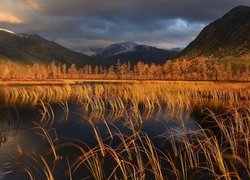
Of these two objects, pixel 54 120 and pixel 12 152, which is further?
pixel 54 120

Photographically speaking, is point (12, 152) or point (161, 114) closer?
point (12, 152)

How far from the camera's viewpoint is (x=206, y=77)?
169 metres

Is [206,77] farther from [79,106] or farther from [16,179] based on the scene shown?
[16,179]

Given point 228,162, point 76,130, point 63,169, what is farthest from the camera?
point 76,130

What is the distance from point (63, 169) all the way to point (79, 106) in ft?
88.5

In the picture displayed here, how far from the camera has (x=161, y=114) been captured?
34781 mm

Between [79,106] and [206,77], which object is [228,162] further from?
[206,77]

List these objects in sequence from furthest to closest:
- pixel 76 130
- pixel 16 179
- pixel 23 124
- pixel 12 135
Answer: pixel 23 124
pixel 76 130
pixel 12 135
pixel 16 179

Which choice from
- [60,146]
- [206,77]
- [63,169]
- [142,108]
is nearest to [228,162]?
[63,169]

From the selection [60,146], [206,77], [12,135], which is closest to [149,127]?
[60,146]

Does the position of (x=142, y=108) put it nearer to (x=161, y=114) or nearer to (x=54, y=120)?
(x=161, y=114)

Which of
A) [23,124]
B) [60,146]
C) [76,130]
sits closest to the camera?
[60,146]

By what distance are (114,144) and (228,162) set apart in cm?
830

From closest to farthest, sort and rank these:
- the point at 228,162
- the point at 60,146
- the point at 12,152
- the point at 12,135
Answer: the point at 228,162
the point at 12,152
the point at 60,146
the point at 12,135
